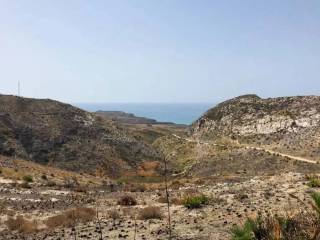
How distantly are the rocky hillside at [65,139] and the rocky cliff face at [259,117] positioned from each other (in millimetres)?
17899

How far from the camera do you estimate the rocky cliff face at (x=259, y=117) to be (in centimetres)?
8194

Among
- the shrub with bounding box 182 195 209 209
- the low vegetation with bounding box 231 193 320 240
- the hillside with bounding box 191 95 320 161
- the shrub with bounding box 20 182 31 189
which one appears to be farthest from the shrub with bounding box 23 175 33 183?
the hillside with bounding box 191 95 320 161

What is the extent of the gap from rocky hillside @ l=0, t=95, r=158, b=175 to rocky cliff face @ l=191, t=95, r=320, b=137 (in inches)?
705

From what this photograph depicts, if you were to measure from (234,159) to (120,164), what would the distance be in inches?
796

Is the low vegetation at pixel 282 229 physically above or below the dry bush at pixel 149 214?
above

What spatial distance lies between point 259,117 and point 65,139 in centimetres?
3852

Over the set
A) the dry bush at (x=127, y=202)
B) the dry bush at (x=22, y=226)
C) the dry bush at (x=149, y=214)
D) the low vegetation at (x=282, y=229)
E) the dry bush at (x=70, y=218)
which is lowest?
the dry bush at (x=127, y=202)

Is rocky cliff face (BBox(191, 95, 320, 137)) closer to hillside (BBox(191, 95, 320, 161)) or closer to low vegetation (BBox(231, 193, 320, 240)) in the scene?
hillside (BBox(191, 95, 320, 161))

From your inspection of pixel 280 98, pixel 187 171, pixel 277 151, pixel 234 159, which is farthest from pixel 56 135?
pixel 280 98

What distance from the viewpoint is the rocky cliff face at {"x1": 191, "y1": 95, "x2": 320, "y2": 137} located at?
81.9 metres

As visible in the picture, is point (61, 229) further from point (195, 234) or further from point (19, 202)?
point (19, 202)

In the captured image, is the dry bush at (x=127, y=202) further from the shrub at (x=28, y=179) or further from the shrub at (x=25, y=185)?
the shrub at (x=28, y=179)

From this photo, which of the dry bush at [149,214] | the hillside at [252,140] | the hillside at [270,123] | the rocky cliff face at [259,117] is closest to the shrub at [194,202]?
the dry bush at [149,214]

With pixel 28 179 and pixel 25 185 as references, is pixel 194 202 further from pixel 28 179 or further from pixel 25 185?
pixel 28 179
